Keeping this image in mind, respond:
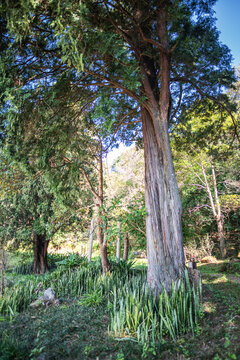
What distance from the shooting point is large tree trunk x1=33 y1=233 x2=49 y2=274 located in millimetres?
10782

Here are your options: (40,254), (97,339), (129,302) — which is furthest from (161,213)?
(40,254)

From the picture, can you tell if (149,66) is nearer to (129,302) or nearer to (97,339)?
(129,302)

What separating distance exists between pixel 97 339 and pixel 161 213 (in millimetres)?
2227

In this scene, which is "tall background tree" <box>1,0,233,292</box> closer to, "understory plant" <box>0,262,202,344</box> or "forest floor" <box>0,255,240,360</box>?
"understory plant" <box>0,262,202,344</box>

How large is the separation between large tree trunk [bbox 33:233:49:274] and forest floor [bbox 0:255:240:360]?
7.58 m

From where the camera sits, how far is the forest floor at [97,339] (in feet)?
7.51

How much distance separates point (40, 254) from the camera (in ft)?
35.8

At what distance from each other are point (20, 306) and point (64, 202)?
2456mm

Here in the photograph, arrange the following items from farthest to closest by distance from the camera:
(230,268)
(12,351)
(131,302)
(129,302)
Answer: (230,268) < (129,302) < (131,302) < (12,351)

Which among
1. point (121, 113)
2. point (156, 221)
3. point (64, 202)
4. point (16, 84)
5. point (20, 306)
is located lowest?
point (20, 306)

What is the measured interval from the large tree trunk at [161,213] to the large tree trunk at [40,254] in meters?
8.48

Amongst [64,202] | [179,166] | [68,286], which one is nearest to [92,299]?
[68,286]

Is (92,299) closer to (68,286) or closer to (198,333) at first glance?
(68,286)

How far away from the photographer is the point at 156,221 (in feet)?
13.0
